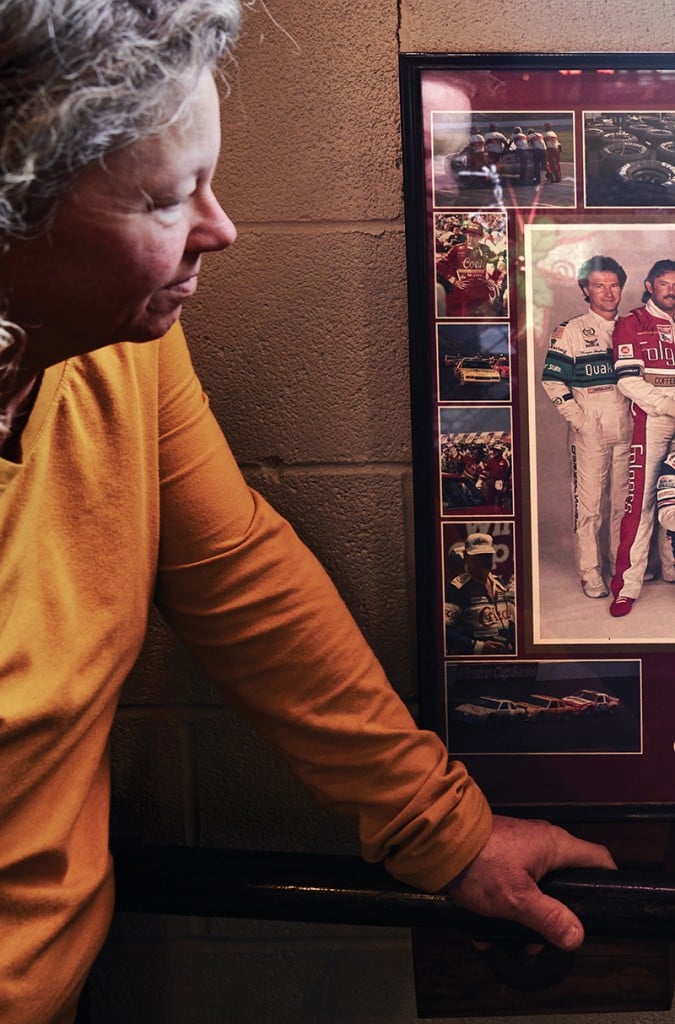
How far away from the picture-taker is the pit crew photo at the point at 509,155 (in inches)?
47.0

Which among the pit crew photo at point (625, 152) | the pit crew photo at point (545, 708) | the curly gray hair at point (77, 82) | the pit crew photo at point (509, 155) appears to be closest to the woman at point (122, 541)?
the curly gray hair at point (77, 82)

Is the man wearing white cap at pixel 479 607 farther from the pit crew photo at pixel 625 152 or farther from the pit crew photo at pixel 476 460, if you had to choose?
the pit crew photo at pixel 625 152

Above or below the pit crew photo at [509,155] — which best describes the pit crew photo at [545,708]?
below

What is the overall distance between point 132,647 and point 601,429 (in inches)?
25.8

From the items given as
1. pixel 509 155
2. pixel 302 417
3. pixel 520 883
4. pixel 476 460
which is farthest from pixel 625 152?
pixel 520 883

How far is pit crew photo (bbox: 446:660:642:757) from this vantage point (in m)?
1.27

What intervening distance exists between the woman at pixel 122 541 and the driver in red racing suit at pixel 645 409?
0.36 metres

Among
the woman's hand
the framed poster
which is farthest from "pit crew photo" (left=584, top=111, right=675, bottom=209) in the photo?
the woman's hand

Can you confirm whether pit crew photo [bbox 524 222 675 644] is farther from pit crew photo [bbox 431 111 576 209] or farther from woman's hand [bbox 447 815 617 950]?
woman's hand [bbox 447 815 617 950]

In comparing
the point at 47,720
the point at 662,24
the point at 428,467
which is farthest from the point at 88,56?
the point at 662,24

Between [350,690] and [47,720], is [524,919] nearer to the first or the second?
[350,690]

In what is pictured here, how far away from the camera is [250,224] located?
1.27 metres

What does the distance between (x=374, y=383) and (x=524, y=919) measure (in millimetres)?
691

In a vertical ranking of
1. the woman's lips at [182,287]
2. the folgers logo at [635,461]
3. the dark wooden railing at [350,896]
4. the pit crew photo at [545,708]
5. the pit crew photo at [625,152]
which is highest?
the pit crew photo at [625,152]
